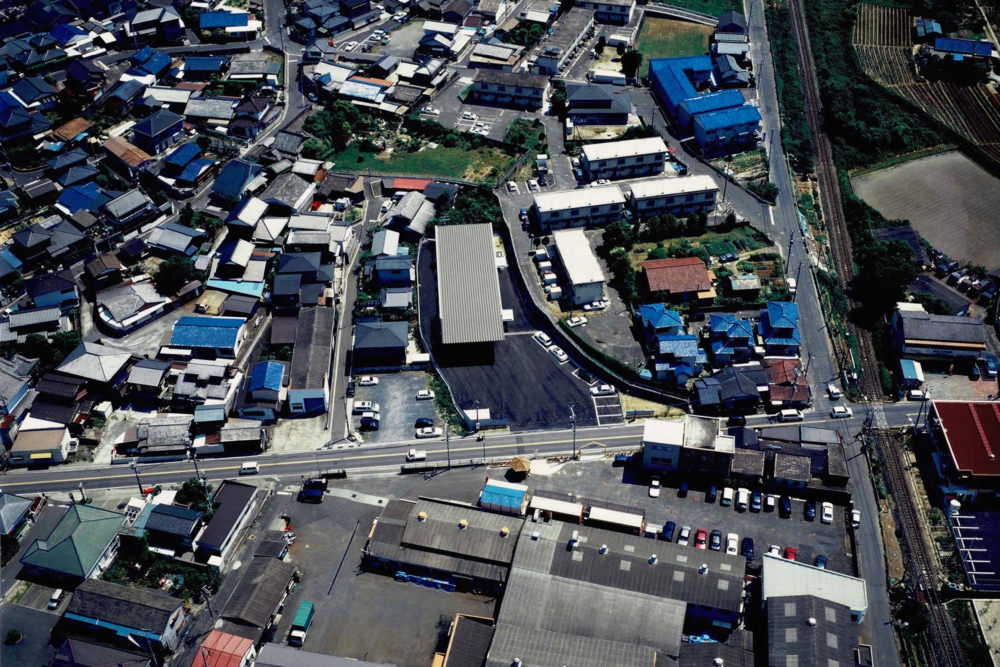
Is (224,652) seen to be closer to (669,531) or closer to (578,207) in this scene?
(669,531)

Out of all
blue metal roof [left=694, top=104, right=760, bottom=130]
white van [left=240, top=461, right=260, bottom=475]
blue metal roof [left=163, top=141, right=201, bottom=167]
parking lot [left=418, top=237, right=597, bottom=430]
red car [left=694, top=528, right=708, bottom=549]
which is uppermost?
blue metal roof [left=694, top=104, right=760, bottom=130]

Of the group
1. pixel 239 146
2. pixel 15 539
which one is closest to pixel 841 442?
pixel 15 539

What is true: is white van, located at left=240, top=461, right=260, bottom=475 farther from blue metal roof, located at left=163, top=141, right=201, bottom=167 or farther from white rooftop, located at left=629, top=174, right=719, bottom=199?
white rooftop, located at left=629, top=174, right=719, bottom=199

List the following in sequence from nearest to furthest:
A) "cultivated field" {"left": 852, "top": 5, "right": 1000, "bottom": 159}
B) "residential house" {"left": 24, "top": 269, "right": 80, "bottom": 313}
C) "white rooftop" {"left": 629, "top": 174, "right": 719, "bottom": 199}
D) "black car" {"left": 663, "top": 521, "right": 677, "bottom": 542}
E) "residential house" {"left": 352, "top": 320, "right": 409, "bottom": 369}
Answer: "black car" {"left": 663, "top": 521, "right": 677, "bottom": 542} → "residential house" {"left": 352, "top": 320, "right": 409, "bottom": 369} → "residential house" {"left": 24, "top": 269, "right": 80, "bottom": 313} → "white rooftop" {"left": 629, "top": 174, "right": 719, "bottom": 199} → "cultivated field" {"left": 852, "top": 5, "right": 1000, "bottom": 159}

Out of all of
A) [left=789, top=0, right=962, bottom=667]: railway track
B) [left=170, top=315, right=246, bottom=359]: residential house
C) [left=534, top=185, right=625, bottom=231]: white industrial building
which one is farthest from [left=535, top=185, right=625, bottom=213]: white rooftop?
[left=170, top=315, right=246, bottom=359]: residential house

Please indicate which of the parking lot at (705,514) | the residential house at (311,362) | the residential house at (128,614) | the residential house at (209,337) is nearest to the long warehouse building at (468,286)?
the residential house at (311,362)

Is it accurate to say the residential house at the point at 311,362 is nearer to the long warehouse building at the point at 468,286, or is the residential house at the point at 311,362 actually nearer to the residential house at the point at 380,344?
the residential house at the point at 380,344

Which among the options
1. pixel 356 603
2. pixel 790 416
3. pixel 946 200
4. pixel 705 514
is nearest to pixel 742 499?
pixel 705 514
